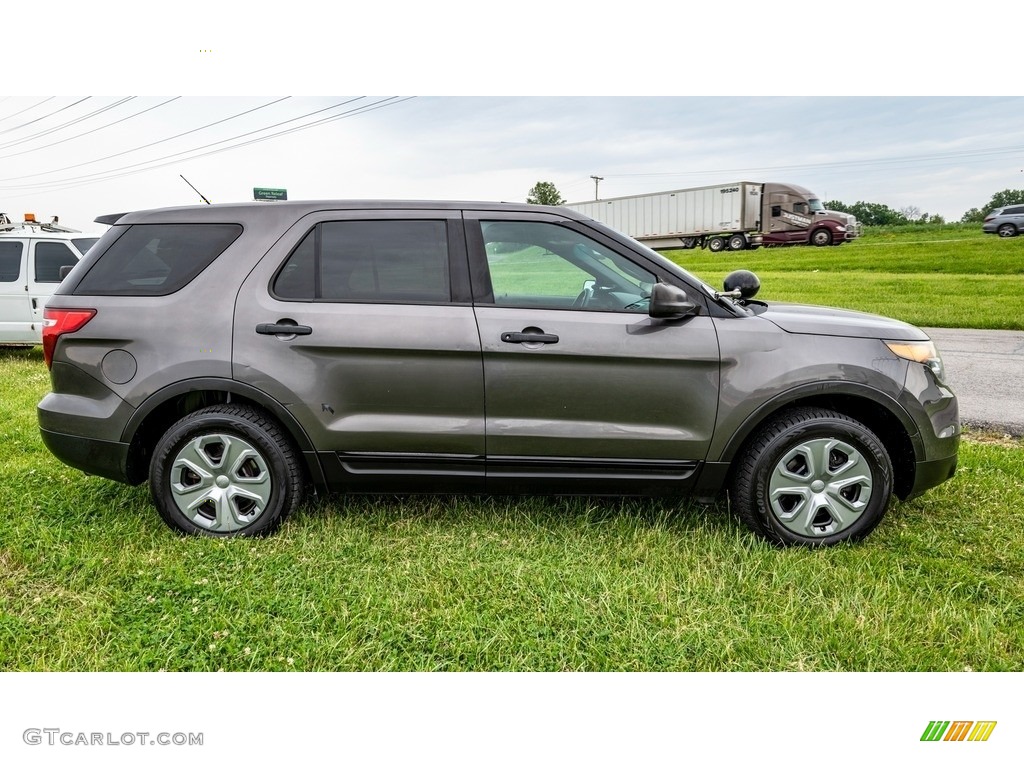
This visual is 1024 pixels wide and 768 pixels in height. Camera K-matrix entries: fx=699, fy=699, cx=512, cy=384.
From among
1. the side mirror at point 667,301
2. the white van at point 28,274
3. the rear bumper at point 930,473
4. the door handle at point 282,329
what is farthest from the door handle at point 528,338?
the white van at point 28,274

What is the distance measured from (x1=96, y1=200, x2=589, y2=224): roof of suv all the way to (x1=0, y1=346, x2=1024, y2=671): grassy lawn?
1579 millimetres

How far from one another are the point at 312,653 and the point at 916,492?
295 cm

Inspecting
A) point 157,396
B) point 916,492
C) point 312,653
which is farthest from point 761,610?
point 157,396

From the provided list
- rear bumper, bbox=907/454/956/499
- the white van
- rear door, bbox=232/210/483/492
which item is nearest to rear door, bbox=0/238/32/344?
the white van

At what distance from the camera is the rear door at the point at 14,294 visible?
8.90 metres

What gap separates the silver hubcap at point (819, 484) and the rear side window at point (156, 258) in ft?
9.72

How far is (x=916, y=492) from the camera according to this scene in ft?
11.5

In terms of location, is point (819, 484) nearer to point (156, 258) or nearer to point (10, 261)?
point (156, 258)

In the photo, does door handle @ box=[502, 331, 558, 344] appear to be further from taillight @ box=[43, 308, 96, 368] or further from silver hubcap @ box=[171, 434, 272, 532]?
taillight @ box=[43, 308, 96, 368]

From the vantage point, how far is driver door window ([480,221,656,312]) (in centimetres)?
339

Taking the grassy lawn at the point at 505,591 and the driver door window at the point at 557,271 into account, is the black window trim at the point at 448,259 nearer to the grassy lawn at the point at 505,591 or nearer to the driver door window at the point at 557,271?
the driver door window at the point at 557,271

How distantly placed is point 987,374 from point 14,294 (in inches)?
456
